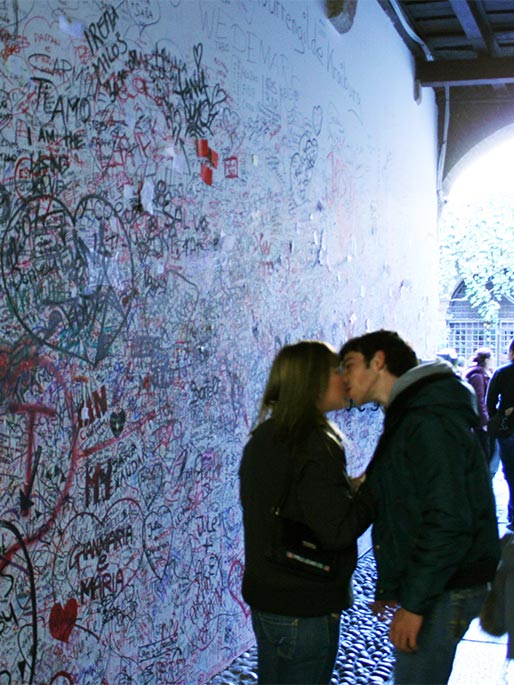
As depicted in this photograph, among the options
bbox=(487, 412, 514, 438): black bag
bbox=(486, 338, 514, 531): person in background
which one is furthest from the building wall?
bbox=(486, 338, 514, 531): person in background

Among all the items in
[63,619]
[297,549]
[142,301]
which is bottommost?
[63,619]

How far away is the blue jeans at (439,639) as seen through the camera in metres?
2.54

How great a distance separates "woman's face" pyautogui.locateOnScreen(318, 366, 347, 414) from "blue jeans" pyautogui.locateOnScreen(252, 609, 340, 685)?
569mm

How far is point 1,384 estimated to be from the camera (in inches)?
109

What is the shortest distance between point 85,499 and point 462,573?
133 cm

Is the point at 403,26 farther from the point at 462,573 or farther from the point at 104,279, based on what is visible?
the point at 462,573

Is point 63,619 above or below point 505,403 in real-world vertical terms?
below

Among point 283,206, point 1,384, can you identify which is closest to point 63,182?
point 1,384

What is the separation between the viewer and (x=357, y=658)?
4.68 metres

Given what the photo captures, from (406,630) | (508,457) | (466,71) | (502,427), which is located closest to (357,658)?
(406,630)

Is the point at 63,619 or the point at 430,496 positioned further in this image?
the point at 63,619

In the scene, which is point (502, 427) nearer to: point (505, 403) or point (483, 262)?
point (505, 403)

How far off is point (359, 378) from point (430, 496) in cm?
45

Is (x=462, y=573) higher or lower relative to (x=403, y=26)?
lower
